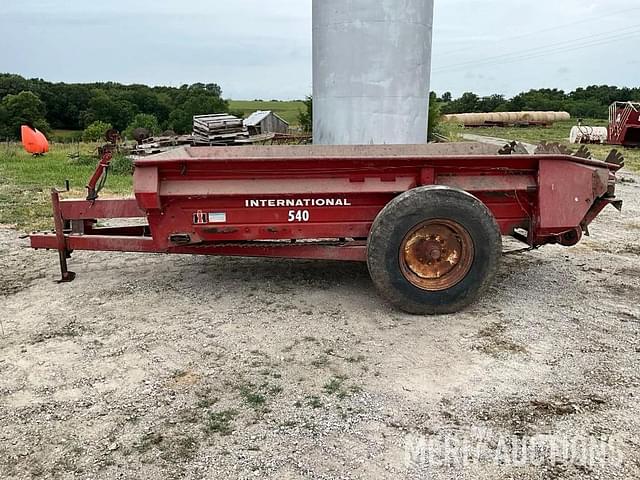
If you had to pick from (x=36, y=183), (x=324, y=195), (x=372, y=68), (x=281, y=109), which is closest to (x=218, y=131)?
(x=36, y=183)

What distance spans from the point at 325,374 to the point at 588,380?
1588 millimetres

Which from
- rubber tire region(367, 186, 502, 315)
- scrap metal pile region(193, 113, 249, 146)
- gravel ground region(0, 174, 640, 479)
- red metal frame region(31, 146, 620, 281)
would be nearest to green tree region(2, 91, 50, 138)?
scrap metal pile region(193, 113, 249, 146)

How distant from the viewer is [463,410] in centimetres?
321

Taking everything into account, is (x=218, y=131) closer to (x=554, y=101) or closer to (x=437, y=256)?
(x=437, y=256)

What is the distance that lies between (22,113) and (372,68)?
108 feet

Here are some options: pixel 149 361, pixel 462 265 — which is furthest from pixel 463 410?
pixel 149 361

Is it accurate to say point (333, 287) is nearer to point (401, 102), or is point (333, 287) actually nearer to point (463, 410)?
point (463, 410)

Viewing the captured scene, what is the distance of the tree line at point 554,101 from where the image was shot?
4481 cm

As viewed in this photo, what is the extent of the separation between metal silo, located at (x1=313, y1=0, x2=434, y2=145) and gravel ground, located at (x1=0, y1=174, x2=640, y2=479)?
12.6ft

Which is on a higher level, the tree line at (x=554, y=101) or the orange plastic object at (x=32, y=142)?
the tree line at (x=554, y=101)

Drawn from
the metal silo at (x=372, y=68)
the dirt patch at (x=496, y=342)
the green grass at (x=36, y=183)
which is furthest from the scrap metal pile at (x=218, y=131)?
the dirt patch at (x=496, y=342)

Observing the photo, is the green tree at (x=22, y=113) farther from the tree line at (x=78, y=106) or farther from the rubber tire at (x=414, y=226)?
the rubber tire at (x=414, y=226)

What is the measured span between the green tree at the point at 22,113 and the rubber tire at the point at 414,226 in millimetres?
33483

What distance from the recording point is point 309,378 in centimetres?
355
